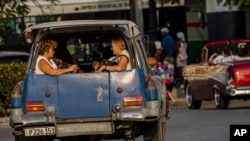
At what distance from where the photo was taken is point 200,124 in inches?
854

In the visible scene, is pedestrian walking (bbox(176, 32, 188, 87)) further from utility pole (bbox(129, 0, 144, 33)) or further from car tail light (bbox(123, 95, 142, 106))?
car tail light (bbox(123, 95, 142, 106))

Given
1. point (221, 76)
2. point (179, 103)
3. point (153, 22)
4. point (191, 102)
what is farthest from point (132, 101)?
point (153, 22)

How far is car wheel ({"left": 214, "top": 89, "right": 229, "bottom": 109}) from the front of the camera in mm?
26172

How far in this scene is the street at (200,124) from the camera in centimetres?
1864

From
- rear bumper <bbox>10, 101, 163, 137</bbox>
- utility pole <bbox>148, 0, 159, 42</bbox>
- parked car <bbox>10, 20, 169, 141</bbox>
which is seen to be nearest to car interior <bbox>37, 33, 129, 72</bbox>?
parked car <bbox>10, 20, 169, 141</bbox>

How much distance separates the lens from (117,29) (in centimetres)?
1492

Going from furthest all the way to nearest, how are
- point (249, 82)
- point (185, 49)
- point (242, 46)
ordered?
point (185, 49)
point (242, 46)
point (249, 82)

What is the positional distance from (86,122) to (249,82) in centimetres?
1148

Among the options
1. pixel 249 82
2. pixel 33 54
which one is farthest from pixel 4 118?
pixel 33 54

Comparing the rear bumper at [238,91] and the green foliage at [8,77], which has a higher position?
the green foliage at [8,77]

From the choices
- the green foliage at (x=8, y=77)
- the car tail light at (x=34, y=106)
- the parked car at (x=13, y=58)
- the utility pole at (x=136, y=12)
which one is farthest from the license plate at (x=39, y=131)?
the utility pole at (x=136, y=12)

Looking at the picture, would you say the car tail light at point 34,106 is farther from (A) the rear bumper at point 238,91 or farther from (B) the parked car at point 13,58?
(B) the parked car at point 13,58

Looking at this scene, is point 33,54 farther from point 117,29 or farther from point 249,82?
point 249,82

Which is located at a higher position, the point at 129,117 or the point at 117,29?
the point at 117,29
